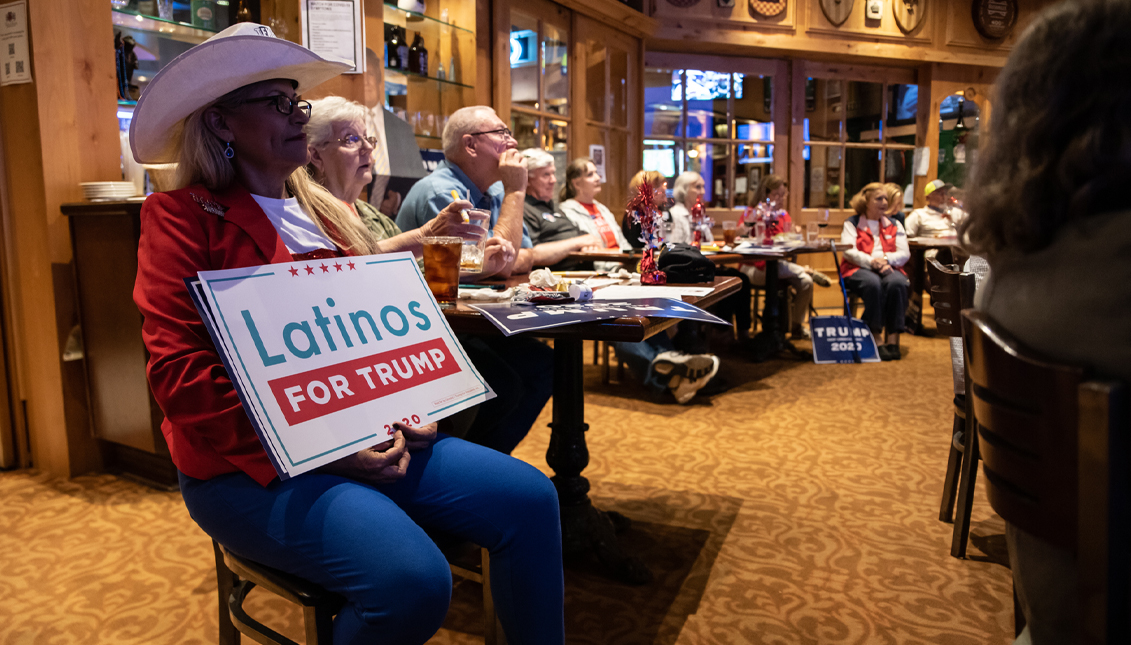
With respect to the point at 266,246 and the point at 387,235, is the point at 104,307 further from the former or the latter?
the point at 266,246

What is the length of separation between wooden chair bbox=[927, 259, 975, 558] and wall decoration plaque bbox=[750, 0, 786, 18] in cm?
600

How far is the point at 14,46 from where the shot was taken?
8.63 ft

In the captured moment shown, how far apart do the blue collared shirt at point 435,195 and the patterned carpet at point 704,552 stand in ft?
3.59

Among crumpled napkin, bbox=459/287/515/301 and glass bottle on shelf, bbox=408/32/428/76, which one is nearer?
crumpled napkin, bbox=459/287/515/301

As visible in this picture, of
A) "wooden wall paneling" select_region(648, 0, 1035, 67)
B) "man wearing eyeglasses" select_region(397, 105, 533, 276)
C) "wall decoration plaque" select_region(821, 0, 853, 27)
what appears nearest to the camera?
"man wearing eyeglasses" select_region(397, 105, 533, 276)

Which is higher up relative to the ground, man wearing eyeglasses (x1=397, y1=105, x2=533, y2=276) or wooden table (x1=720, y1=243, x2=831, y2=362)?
man wearing eyeglasses (x1=397, y1=105, x2=533, y2=276)

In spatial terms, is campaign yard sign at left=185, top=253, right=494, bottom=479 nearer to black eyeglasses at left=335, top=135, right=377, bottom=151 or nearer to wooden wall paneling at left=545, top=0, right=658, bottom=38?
black eyeglasses at left=335, top=135, right=377, bottom=151

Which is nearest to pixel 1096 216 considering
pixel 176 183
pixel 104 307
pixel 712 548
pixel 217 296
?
pixel 217 296

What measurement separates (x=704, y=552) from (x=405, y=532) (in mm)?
1304

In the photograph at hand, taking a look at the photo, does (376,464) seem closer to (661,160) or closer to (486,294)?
(486,294)

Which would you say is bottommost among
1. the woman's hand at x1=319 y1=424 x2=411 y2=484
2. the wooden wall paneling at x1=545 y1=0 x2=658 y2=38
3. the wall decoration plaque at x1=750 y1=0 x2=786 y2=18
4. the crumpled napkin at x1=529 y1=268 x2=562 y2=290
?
the woman's hand at x1=319 y1=424 x2=411 y2=484

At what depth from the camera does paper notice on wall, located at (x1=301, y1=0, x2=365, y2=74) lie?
127 inches

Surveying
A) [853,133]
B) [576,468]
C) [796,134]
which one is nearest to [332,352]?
[576,468]

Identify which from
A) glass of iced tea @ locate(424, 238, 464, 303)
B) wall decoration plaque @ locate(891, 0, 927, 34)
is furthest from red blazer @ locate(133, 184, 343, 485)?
wall decoration plaque @ locate(891, 0, 927, 34)
